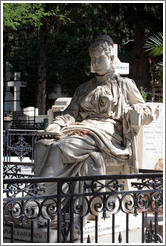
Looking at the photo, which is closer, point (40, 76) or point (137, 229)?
point (137, 229)

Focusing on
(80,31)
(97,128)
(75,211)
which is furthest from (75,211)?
(80,31)

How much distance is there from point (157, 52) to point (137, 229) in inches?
291

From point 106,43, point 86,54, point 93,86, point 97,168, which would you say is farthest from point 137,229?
point 86,54

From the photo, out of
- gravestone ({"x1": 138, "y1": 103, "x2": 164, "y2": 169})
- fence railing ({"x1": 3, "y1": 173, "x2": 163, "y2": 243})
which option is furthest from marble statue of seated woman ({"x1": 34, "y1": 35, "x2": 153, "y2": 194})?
gravestone ({"x1": 138, "y1": 103, "x2": 164, "y2": 169})

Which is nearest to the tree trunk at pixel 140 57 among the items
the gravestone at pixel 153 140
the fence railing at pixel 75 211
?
the gravestone at pixel 153 140

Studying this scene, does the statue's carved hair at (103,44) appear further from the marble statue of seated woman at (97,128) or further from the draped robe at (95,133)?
the draped robe at (95,133)

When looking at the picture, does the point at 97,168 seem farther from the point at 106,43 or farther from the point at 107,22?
the point at 107,22

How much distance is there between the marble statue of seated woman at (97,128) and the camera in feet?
18.7

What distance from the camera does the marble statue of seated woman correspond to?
18.7 ft

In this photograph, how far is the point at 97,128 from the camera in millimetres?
5992

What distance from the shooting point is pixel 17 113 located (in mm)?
23234

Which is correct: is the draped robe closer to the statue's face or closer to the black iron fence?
the statue's face

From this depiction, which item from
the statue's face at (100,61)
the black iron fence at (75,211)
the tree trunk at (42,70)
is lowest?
the black iron fence at (75,211)

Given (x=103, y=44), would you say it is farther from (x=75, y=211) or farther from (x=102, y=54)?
(x=75, y=211)
